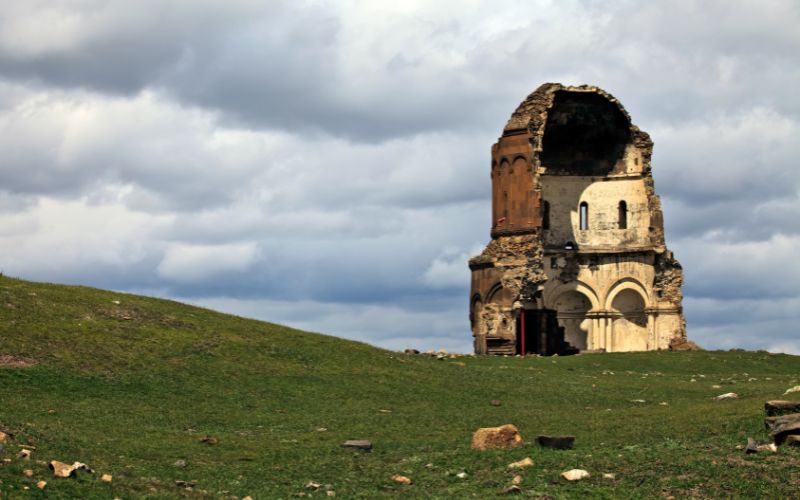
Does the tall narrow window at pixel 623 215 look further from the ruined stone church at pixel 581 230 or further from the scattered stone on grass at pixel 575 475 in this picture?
the scattered stone on grass at pixel 575 475

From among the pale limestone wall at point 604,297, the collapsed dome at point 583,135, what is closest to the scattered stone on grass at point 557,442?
the collapsed dome at point 583,135

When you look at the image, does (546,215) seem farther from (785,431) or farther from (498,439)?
(785,431)

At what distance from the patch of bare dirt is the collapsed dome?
108ft

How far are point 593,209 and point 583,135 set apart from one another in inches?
150

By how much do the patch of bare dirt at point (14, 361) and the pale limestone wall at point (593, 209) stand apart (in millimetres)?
33852

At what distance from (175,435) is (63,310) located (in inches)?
559

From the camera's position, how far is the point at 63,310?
3622 cm

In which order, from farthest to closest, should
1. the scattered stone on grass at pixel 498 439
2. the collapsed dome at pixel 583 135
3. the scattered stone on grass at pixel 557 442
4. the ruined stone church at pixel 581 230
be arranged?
1. the collapsed dome at pixel 583 135
2. the ruined stone church at pixel 581 230
3. the scattered stone on grass at pixel 498 439
4. the scattered stone on grass at pixel 557 442

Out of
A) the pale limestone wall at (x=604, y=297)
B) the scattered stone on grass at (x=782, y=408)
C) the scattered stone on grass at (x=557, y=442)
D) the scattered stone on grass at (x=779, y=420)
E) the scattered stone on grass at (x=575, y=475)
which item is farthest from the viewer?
the pale limestone wall at (x=604, y=297)

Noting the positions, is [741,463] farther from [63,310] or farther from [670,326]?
[670,326]

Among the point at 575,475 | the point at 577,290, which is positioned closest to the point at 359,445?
the point at 575,475

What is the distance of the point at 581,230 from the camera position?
60.2 metres

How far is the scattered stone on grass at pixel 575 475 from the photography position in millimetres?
17325

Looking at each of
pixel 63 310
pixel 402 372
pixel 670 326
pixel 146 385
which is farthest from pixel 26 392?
pixel 670 326
